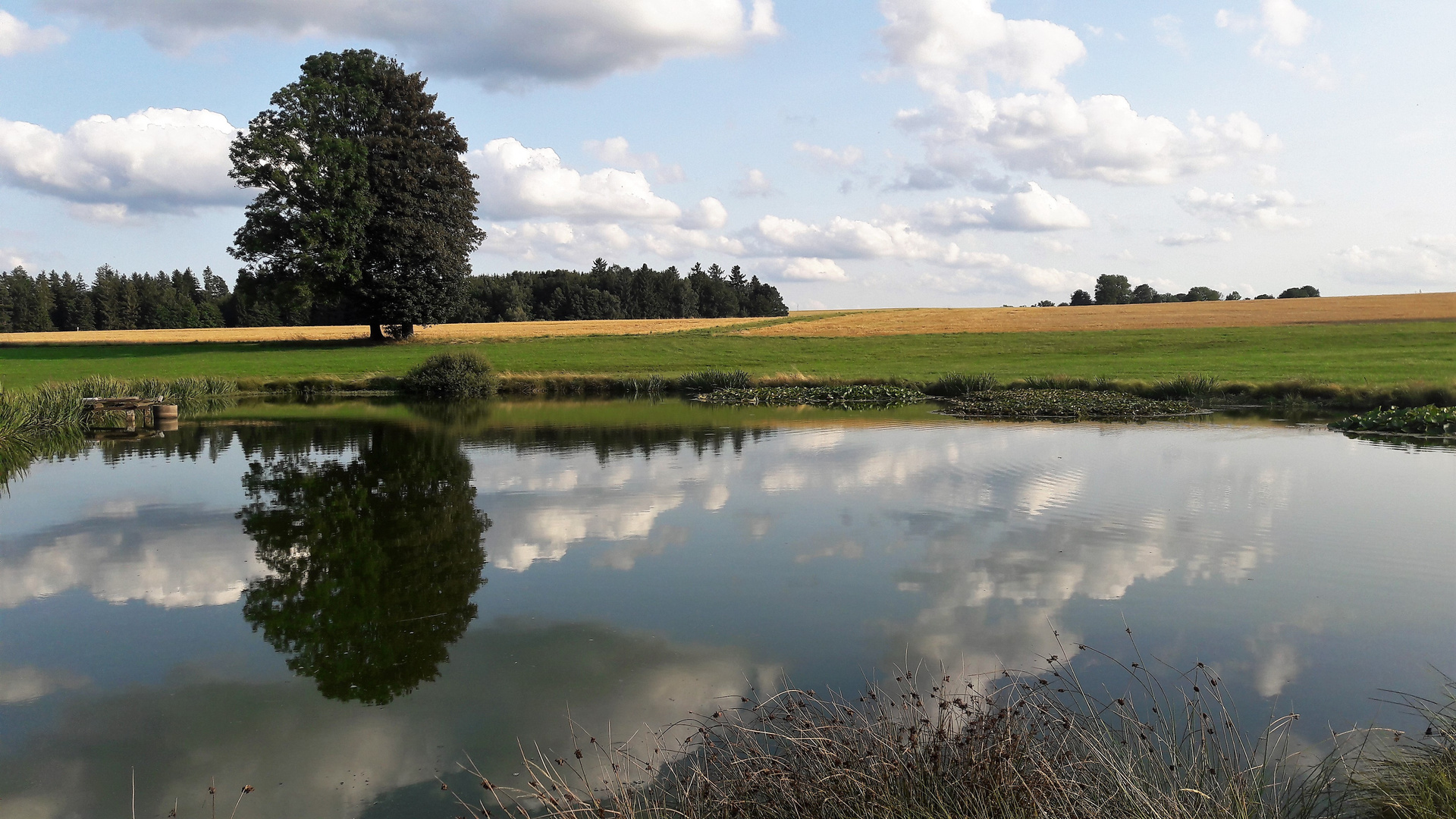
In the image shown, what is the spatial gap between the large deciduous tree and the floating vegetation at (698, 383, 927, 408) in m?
21.0

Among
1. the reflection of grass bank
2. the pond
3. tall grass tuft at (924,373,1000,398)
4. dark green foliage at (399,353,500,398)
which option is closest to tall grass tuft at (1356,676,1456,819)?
the reflection of grass bank

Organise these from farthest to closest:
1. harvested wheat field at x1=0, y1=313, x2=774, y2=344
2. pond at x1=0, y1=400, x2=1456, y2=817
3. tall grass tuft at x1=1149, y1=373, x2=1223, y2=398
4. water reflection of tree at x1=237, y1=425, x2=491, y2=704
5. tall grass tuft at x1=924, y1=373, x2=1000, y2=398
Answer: harvested wheat field at x1=0, y1=313, x2=774, y2=344 < tall grass tuft at x1=924, y1=373, x2=1000, y2=398 < tall grass tuft at x1=1149, y1=373, x2=1223, y2=398 < water reflection of tree at x1=237, y1=425, x2=491, y2=704 < pond at x1=0, y1=400, x2=1456, y2=817

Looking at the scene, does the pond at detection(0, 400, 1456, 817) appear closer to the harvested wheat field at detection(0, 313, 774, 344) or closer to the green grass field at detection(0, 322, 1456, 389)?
the green grass field at detection(0, 322, 1456, 389)

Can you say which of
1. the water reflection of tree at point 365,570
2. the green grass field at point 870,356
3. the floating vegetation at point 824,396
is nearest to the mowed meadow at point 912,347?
the green grass field at point 870,356

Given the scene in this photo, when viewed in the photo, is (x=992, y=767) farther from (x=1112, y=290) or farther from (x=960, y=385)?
(x=1112, y=290)

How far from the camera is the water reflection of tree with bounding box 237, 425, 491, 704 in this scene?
7227mm

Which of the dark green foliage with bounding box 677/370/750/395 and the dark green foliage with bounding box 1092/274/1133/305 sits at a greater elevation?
the dark green foliage with bounding box 1092/274/1133/305

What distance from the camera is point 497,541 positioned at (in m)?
11.1

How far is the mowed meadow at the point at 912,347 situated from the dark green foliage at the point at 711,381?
2774 millimetres

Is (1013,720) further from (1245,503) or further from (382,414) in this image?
(382,414)

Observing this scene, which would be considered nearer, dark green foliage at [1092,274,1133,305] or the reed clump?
the reed clump

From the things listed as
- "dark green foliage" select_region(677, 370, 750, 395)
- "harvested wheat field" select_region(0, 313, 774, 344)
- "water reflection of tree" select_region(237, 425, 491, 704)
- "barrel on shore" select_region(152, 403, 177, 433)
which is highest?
"harvested wheat field" select_region(0, 313, 774, 344)

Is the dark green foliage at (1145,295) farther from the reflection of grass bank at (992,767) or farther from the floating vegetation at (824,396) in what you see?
the reflection of grass bank at (992,767)

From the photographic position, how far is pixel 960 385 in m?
35.1
